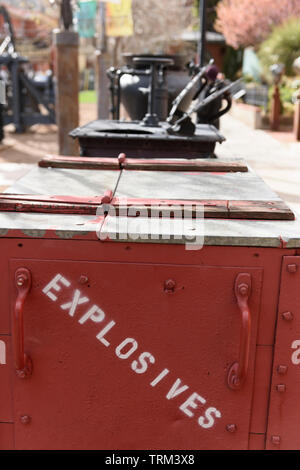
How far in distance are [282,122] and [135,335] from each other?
1793 cm

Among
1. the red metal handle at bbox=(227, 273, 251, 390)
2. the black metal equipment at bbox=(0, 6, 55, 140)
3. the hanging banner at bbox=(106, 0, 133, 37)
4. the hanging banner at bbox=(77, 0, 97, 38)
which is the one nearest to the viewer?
the red metal handle at bbox=(227, 273, 251, 390)

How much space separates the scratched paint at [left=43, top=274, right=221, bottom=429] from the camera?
6.15ft

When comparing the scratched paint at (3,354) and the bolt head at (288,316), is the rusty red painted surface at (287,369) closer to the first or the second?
the bolt head at (288,316)

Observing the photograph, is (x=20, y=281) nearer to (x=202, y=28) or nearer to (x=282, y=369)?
(x=282, y=369)

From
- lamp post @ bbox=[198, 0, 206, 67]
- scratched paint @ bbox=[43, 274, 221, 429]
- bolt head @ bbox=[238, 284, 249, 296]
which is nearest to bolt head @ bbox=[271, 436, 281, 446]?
scratched paint @ bbox=[43, 274, 221, 429]

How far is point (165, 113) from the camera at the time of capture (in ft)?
19.7

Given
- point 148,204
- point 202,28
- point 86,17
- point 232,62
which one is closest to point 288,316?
point 148,204

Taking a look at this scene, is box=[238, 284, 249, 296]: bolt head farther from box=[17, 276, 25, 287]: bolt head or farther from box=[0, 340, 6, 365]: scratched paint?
box=[0, 340, 6, 365]: scratched paint

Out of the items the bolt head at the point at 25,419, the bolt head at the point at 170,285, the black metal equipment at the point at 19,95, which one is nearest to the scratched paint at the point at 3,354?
the bolt head at the point at 25,419

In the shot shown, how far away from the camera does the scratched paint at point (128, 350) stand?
1873 millimetres

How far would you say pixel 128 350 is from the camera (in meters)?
1.92

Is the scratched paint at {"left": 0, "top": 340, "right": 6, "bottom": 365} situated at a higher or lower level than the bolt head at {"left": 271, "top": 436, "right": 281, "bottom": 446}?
higher
